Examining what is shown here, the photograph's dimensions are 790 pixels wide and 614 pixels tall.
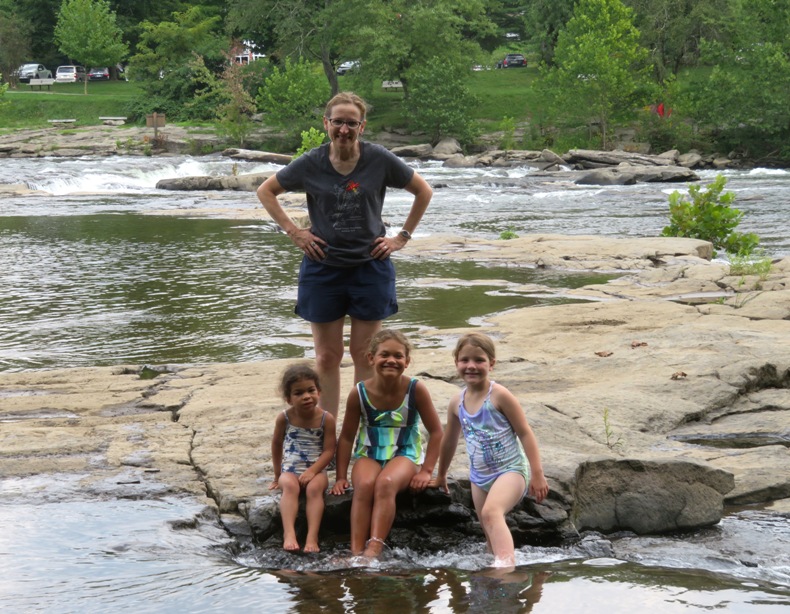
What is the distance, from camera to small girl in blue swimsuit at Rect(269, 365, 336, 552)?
175 inches

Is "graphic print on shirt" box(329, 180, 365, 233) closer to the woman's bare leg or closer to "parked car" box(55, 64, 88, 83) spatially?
the woman's bare leg

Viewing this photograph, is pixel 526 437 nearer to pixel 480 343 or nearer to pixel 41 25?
pixel 480 343

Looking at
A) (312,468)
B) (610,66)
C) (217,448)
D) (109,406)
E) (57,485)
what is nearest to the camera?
(312,468)

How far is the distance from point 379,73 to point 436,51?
2.97 m

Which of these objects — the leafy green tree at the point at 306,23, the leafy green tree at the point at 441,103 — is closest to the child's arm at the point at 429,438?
the leafy green tree at the point at 441,103

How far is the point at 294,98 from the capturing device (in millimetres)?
47031

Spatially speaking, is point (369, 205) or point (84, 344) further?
point (84, 344)

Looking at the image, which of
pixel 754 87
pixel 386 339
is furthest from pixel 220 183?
pixel 386 339

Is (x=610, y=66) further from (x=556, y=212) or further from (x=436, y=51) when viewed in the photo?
(x=556, y=212)

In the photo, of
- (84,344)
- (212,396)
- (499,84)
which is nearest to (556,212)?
(84,344)

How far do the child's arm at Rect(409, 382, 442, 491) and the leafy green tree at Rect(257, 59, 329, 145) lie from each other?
142 feet

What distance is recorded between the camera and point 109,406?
6.45 meters

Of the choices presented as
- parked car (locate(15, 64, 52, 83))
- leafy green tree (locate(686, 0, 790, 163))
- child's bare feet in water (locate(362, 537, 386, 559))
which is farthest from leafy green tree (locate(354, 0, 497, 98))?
child's bare feet in water (locate(362, 537, 386, 559))

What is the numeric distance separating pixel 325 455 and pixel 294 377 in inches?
14.5
